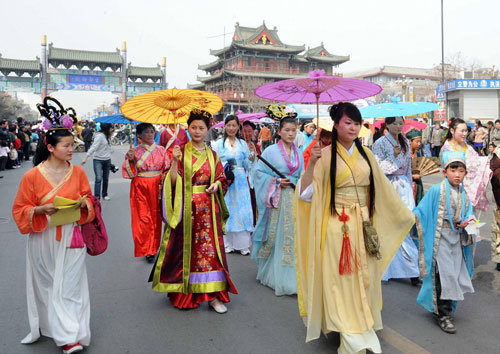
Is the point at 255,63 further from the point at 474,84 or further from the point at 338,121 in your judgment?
the point at 338,121

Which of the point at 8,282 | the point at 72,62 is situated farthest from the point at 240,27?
the point at 8,282

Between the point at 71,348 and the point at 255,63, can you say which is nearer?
the point at 71,348

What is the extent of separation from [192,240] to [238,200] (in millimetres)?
2236

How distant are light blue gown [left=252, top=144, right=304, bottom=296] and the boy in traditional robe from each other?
4.21 ft

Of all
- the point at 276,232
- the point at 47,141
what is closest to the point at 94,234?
the point at 47,141

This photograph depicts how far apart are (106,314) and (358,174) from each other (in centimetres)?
246

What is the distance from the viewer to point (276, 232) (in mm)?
4625

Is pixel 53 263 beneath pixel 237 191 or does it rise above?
beneath

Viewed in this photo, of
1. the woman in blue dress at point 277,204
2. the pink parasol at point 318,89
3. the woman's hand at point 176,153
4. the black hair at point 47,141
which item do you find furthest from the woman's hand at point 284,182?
the black hair at point 47,141

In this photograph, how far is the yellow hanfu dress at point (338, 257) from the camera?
2.98m

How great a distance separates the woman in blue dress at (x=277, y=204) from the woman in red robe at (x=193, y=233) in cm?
73

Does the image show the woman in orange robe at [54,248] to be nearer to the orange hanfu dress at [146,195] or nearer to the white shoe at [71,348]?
the white shoe at [71,348]

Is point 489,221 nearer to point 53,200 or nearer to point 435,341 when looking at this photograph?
point 435,341

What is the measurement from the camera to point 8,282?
471 cm
